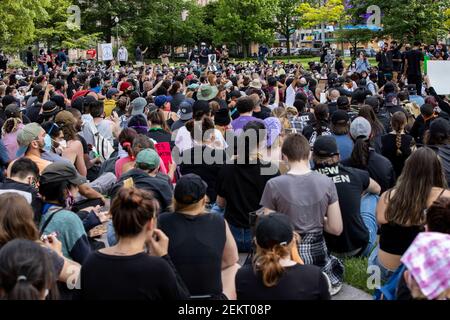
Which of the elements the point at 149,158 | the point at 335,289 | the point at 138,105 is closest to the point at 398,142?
the point at 335,289

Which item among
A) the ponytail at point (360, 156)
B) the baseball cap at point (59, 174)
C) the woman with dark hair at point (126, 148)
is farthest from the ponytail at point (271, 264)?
the woman with dark hair at point (126, 148)

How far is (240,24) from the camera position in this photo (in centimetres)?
6519

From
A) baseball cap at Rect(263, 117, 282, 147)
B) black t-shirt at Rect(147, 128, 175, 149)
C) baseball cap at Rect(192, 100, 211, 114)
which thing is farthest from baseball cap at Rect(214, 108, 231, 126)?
black t-shirt at Rect(147, 128, 175, 149)

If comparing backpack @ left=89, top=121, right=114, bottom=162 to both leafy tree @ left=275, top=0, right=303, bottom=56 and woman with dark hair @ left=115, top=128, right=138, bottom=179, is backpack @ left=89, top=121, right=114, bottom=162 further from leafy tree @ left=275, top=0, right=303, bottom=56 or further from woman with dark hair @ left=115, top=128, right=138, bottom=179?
leafy tree @ left=275, top=0, right=303, bottom=56

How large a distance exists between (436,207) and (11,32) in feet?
115

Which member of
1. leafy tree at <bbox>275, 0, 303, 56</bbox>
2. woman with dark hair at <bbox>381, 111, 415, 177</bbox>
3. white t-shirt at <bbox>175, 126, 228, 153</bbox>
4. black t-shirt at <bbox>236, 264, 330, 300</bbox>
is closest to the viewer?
black t-shirt at <bbox>236, 264, 330, 300</bbox>

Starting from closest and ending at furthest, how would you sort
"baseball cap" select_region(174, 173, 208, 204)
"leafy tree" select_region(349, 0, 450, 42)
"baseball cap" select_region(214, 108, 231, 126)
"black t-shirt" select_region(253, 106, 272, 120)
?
"baseball cap" select_region(174, 173, 208, 204)
"baseball cap" select_region(214, 108, 231, 126)
"black t-shirt" select_region(253, 106, 272, 120)
"leafy tree" select_region(349, 0, 450, 42)

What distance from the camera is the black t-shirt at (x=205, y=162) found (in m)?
7.89

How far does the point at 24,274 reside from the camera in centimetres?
330

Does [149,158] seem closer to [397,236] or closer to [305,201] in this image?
[305,201]

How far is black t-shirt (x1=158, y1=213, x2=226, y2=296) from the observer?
483cm

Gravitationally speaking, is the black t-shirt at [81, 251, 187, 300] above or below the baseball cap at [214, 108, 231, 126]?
below

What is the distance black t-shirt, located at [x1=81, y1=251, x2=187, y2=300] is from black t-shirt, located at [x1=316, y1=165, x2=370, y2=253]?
9.67ft
